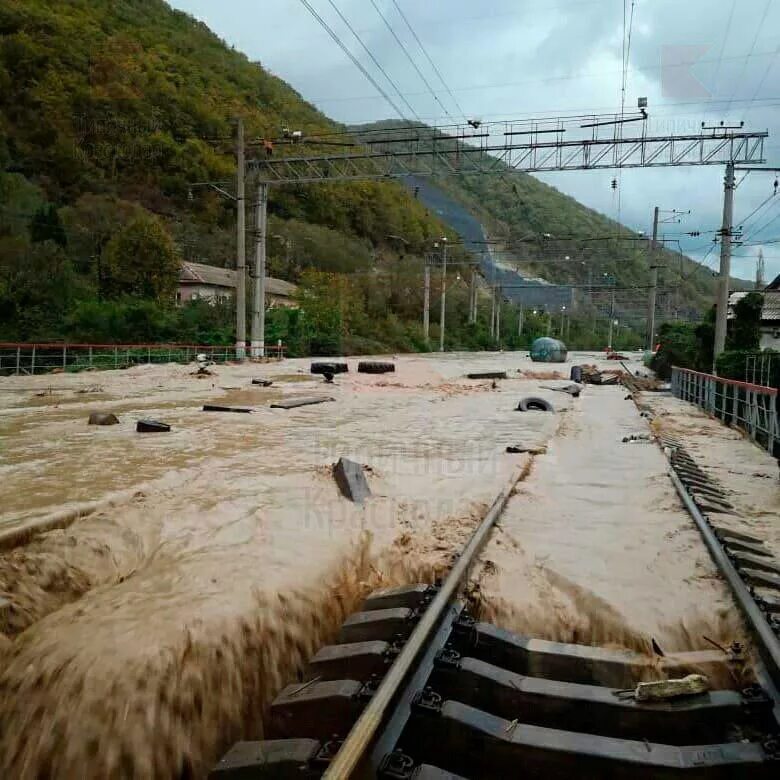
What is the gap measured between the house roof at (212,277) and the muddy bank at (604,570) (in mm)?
48089

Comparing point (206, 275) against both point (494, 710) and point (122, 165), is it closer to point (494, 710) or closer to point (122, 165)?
point (122, 165)

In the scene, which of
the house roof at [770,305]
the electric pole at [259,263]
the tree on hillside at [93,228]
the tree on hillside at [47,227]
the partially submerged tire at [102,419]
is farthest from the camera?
the tree on hillside at [93,228]

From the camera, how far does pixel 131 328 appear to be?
37.5m

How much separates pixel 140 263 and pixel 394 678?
43077 millimetres

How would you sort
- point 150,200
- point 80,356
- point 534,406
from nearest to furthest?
1. point 534,406
2. point 80,356
3. point 150,200

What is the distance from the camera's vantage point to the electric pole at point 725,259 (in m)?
23.7

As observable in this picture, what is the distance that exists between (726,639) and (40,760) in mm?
3550

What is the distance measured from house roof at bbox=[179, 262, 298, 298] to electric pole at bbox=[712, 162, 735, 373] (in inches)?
1487

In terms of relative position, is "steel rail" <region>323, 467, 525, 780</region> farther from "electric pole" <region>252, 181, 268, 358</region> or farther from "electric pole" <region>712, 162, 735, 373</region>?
"electric pole" <region>252, 181, 268, 358</region>

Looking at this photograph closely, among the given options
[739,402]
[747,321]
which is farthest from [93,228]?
[739,402]

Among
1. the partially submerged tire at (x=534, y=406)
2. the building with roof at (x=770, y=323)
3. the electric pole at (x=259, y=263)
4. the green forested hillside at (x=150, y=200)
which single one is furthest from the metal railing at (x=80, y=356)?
the building with roof at (x=770, y=323)

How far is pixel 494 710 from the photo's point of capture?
3283 mm

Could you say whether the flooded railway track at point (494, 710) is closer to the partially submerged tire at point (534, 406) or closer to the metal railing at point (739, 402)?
the metal railing at point (739, 402)

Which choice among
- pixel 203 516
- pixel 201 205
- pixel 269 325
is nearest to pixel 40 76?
pixel 201 205
